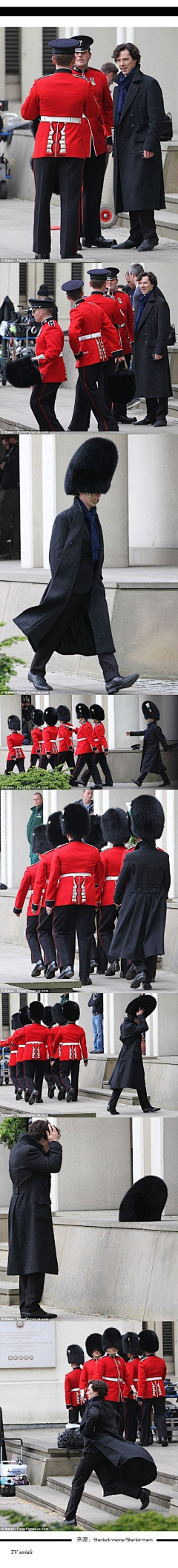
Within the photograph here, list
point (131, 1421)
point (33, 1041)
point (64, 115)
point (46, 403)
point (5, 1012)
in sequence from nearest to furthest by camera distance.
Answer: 1. point (64, 115)
2. point (46, 403)
3. point (131, 1421)
4. point (33, 1041)
5. point (5, 1012)

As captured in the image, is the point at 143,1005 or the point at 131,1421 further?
the point at 131,1421

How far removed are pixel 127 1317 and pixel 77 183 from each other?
591 cm

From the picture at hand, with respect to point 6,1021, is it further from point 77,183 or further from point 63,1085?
point 77,183

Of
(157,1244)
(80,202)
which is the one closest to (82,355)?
(80,202)

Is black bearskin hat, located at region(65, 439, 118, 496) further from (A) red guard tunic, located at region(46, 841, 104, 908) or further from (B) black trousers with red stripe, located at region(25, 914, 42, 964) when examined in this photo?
(B) black trousers with red stripe, located at region(25, 914, 42, 964)

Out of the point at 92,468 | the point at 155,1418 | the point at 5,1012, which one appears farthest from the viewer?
the point at 5,1012

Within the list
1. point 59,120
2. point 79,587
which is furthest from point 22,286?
point 79,587

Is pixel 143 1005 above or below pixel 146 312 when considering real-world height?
below

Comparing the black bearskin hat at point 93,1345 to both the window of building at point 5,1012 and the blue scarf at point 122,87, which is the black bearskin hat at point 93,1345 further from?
the blue scarf at point 122,87

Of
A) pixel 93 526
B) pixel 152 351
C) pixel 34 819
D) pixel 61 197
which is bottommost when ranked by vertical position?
pixel 34 819

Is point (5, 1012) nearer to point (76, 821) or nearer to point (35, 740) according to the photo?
point (76, 821)

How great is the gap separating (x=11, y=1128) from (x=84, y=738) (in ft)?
6.90

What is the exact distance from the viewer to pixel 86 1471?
850 inches

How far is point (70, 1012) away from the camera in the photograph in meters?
22.8
